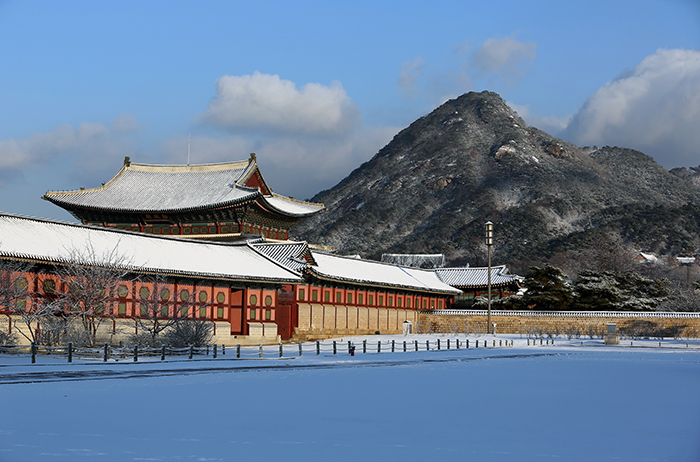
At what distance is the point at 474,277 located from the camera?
7475 cm

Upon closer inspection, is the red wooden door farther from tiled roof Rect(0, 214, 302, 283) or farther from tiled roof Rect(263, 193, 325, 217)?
tiled roof Rect(263, 193, 325, 217)

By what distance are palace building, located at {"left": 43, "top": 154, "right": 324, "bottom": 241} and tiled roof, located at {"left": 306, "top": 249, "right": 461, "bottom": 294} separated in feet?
19.1

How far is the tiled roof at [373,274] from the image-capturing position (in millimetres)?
57000

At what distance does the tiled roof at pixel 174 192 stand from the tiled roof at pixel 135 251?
33.1 ft

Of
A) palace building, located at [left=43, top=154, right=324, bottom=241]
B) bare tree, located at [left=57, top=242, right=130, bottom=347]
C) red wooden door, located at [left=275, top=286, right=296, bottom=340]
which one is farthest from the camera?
palace building, located at [left=43, top=154, right=324, bottom=241]

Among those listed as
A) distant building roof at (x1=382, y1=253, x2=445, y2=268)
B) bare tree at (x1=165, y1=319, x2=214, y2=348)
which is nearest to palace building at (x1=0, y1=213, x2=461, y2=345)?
bare tree at (x1=165, y1=319, x2=214, y2=348)

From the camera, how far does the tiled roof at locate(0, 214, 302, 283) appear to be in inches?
1403

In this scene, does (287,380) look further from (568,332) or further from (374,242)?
(374,242)

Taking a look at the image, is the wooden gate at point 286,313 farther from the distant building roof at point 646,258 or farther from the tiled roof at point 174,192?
Answer: the distant building roof at point 646,258

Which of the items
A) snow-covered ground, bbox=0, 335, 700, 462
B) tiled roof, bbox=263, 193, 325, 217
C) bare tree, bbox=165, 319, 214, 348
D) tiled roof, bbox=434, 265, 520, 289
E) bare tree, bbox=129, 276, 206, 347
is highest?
tiled roof, bbox=263, 193, 325, 217

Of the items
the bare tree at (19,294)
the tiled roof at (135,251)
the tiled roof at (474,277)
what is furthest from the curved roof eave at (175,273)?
the tiled roof at (474,277)

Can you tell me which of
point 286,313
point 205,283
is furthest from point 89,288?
point 286,313

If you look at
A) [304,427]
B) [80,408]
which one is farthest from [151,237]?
[304,427]

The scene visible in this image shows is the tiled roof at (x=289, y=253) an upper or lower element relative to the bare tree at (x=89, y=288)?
upper
